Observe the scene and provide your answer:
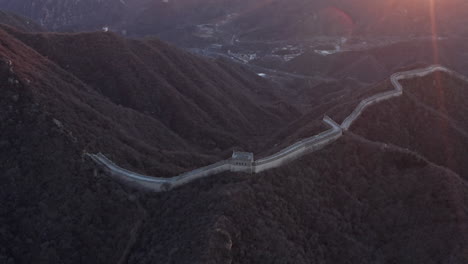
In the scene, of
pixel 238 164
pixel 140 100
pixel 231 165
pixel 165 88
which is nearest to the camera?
pixel 238 164

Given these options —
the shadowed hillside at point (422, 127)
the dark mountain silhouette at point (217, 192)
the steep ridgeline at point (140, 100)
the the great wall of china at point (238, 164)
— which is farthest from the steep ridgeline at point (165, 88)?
the the great wall of china at point (238, 164)

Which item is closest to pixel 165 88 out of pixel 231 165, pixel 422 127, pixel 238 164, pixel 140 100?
pixel 140 100

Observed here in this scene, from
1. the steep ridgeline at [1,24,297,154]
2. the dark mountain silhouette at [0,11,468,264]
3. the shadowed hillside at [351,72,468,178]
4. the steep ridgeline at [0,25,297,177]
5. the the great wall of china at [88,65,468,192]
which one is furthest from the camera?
the steep ridgeline at [1,24,297,154]

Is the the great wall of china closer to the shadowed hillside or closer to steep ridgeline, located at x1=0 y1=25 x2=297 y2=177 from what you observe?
steep ridgeline, located at x1=0 y1=25 x2=297 y2=177

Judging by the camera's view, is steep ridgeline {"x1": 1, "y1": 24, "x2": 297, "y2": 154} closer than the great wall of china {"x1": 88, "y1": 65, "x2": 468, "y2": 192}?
No

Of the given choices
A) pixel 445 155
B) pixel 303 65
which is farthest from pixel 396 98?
pixel 303 65

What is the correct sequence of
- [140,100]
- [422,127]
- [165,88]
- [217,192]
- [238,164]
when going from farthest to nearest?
[165,88] → [140,100] → [422,127] → [238,164] → [217,192]

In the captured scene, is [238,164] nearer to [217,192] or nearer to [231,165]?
[231,165]

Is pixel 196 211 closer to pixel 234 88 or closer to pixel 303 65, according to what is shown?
pixel 234 88

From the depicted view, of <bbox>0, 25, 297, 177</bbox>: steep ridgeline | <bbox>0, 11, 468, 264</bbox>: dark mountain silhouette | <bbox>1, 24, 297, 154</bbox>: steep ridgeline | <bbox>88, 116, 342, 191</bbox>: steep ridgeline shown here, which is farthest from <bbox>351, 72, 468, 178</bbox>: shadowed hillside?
<bbox>1, 24, 297, 154</bbox>: steep ridgeline

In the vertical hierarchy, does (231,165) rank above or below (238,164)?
Answer: below

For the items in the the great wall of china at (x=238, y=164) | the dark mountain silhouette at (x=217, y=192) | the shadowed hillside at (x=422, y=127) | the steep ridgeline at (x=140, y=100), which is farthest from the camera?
the shadowed hillside at (x=422, y=127)

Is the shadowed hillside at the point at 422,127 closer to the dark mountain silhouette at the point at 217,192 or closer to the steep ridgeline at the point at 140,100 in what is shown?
the dark mountain silhouette at the point at 217,192
